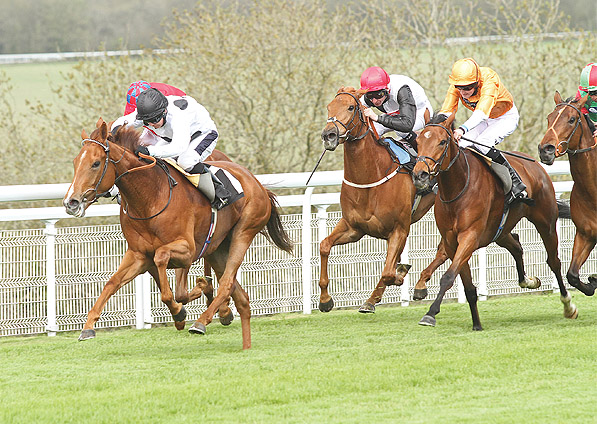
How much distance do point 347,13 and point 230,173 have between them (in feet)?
25.3

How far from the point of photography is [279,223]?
6684 millimetres

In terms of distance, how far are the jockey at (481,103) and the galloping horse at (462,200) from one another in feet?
0.40

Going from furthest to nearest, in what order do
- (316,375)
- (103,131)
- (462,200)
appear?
(462,200), (103,131), (316,375)

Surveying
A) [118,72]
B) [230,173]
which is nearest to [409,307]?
[230,173]

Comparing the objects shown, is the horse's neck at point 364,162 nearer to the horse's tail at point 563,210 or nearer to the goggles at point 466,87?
the goggles at point 466,87

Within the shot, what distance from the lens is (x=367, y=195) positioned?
650 centimetres

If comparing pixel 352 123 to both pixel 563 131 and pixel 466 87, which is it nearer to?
pixel 466 87

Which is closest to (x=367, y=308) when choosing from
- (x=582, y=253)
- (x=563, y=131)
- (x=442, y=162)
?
(x=442, y=162)

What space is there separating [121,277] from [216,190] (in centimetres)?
84

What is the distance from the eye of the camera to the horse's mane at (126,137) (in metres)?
5.66

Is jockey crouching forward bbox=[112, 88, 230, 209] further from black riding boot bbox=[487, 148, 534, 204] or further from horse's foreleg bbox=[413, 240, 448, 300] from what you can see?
black riding boot bbox=[487, 148, 534, 204]

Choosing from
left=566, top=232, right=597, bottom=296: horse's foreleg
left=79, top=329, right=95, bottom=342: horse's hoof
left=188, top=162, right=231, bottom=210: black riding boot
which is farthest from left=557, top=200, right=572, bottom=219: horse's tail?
left=79, top=329, right=95, bottom=342: horse's hoof

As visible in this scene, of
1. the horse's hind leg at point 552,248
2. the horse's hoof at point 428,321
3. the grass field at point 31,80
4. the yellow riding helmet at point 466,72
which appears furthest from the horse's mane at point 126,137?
the grass field at point 31,80

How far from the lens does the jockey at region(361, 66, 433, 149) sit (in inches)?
263
